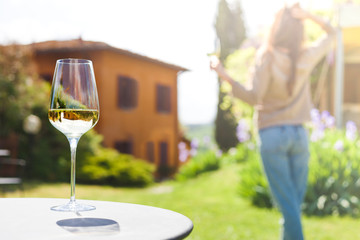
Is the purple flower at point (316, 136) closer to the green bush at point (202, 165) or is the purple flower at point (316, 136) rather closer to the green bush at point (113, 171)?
the green bush at point (202, 165)

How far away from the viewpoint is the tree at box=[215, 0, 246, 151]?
2450 cm

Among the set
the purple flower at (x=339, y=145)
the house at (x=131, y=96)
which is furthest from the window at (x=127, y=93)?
the purple flower at (x=339, y=145)

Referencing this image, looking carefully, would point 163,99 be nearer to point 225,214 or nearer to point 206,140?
point 206,140

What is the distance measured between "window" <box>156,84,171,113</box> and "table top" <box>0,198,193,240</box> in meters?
20.9

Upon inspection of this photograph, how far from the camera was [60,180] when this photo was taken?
14617mm

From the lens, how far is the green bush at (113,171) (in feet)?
48.1

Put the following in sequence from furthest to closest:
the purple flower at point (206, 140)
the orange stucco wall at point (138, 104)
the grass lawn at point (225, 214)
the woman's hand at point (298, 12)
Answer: the orange stucco wall at point (138, 104) < the purple flower at point (206, 140) < the grass lawn at point (225, 214) < the woman's hand at point (298, 12)

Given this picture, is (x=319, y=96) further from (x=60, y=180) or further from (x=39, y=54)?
(x=39, y=54)

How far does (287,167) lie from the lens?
11.2 ft

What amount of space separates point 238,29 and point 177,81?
5188mm

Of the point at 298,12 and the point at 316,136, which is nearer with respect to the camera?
the point at 298,12

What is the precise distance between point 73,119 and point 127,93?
61.5 ft

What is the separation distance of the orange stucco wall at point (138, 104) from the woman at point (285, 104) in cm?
1398

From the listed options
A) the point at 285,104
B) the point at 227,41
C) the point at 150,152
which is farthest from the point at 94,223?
the point at 227,41
